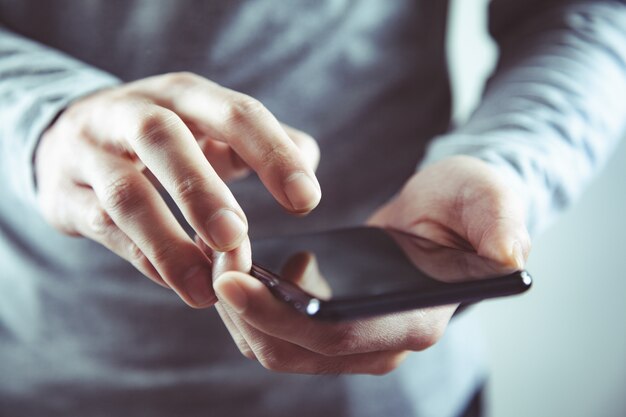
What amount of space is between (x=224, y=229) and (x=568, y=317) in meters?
0.78

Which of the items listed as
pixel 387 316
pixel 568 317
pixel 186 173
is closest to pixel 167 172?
pixel 186 173

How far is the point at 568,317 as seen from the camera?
2.84 ft

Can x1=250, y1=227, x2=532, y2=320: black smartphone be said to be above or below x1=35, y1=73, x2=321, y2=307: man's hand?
below

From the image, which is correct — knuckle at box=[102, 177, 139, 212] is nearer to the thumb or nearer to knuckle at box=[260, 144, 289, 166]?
knuckle at box=[260, 144, 289, 166]

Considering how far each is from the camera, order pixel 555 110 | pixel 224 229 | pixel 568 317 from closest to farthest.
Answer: pixel 224 229 → pixel 555 110 → pixel 568 317

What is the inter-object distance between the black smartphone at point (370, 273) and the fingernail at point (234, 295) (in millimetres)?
19

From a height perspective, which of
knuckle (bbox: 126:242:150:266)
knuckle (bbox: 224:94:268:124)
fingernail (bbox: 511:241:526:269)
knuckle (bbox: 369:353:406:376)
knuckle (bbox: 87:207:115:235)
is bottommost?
knuckle (bbox: 369:353:406:376)

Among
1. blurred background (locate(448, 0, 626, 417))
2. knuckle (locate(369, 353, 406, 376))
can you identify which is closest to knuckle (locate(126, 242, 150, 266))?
knuckle (locate(369, 353, 406, 376))

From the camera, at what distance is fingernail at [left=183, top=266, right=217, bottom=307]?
0.25 m

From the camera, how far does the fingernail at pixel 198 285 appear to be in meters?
0.25

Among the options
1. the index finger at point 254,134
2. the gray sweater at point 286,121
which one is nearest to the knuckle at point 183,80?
the index finger at point 254,134

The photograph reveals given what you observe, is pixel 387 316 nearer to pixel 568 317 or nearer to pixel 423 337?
pixel 423 337

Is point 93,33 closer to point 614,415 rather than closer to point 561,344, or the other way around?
point 561,344

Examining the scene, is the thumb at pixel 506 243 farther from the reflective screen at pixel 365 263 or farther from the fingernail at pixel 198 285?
the fingernail at pixel 198 285
